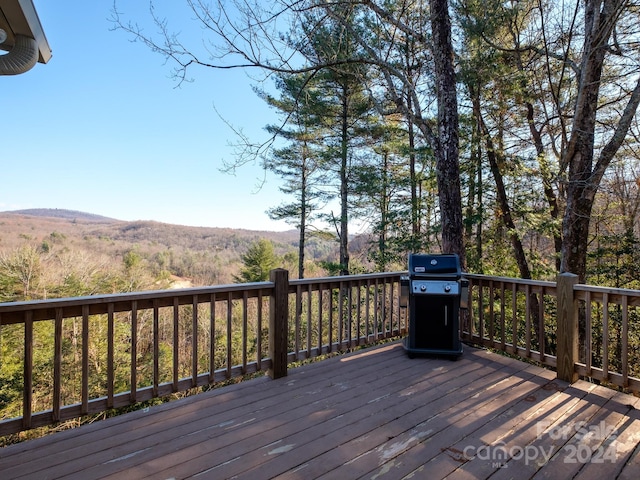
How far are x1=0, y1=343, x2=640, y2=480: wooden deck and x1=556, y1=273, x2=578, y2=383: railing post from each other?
121 mm

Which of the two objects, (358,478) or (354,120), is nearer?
(358,478)

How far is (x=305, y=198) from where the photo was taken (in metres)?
13.4

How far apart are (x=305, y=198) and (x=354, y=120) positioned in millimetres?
3695

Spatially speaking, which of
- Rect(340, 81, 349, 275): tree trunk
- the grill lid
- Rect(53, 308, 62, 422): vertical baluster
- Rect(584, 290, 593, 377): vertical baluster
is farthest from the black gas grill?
Rect(340, 81, 349, 275): tree trunk

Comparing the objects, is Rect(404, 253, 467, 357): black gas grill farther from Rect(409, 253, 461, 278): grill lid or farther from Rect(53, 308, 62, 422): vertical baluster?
Rect(53, 308, 62, 422): vertical baluster

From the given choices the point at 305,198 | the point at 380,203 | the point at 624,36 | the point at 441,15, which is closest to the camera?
the point at 441,15

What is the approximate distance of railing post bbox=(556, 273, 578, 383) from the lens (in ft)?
9.07

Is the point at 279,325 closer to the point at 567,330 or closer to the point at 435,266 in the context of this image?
the point at 435,266

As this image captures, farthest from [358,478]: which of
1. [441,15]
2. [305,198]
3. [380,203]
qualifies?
[305,198]

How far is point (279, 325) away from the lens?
290cm

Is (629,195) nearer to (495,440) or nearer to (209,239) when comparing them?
(495,440)

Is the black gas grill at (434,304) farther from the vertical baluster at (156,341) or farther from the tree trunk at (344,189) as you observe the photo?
the tree trunk at (344,189)

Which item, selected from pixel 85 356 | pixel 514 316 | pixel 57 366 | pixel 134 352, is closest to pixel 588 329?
pixel 514 316

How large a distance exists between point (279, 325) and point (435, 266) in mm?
1663
